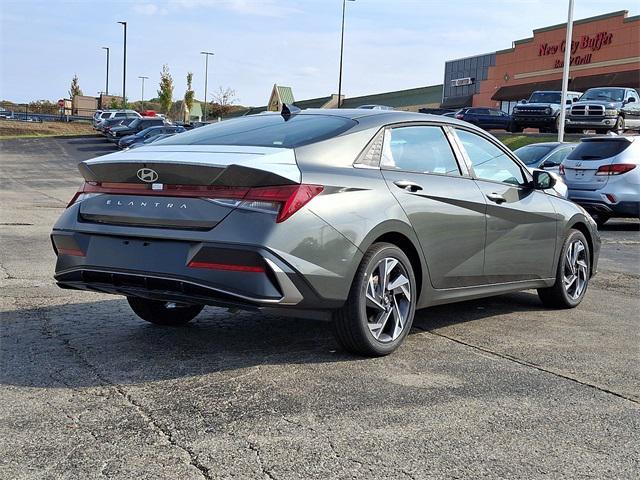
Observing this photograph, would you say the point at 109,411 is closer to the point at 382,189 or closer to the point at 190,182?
the point at 190,182

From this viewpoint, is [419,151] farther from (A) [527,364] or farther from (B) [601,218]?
(B) [601,218]

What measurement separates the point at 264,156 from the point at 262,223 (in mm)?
459

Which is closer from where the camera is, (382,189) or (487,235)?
(382,189)

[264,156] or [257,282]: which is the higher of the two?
[264,156]

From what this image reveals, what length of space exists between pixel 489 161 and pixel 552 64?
49.1 meters

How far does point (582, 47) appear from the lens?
49.3 meters

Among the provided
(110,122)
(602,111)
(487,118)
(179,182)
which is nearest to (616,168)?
(179,182)

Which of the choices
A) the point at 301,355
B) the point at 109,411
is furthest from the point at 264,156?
the point at 109,411

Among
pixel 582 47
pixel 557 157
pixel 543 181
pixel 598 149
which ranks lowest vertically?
pixel 543 181

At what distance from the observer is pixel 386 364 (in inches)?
181

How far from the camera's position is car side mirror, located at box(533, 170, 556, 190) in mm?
6367

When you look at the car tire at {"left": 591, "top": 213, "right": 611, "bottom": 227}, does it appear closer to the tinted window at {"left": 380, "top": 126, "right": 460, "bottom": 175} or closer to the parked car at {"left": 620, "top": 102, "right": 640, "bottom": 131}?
the tinted window at {"left": 380, "top": 126, "right": 460, "bottom": 175}

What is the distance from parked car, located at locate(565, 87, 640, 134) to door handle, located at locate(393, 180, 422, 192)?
999 inches

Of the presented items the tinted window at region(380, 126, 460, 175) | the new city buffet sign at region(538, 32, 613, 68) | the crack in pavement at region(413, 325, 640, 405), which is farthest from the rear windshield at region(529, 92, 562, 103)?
the crack in pavement at region(413, 325, 640, 405)
